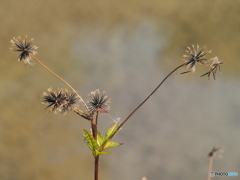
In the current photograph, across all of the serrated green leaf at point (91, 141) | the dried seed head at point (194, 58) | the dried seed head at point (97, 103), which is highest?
the dried seed head at point (194, 58)

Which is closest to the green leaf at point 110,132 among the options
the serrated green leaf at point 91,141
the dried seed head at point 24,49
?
the serrated green leaf at point 91,141

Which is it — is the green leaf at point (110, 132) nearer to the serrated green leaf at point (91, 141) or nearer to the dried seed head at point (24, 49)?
the serrated green leaf at point (91, 141)

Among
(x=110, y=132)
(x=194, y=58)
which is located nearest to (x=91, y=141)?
(x=110, y=132)

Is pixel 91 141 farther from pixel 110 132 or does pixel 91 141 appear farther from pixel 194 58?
pixel 194 58

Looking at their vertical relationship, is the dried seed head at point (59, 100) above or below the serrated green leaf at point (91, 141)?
above

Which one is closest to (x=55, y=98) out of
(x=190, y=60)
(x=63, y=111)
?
(x=63, y=111)

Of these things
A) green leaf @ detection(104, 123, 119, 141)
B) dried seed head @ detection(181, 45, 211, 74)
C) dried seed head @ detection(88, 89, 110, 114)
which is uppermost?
dried seed head @ detection(181, 45, 211, 74)

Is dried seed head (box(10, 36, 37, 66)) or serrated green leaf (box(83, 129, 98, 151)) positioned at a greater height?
dried seed head (box(10, 36, 37, 66))

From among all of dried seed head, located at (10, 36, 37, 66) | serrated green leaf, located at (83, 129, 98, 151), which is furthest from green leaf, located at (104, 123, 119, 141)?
dried seed head, located at (10, 36, 37, 66)

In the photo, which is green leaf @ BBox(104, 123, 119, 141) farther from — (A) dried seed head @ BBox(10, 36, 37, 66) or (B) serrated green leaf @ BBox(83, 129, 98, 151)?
(A) dried seed head @ BBox(10, 36, 37, 66)
